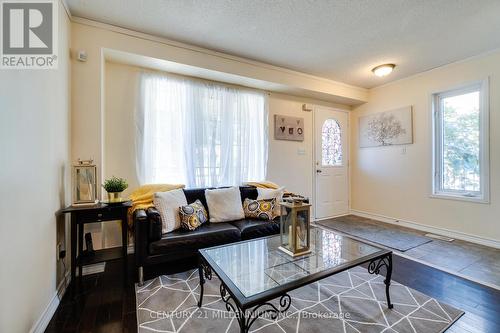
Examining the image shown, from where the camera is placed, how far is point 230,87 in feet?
11.2

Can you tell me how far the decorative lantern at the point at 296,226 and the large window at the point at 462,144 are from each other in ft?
9.70

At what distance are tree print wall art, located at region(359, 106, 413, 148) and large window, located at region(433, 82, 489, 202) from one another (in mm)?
371

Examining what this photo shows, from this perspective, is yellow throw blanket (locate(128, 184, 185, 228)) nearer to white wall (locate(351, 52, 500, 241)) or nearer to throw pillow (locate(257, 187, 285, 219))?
throw pillow (locate(257, 187, 285, 219))

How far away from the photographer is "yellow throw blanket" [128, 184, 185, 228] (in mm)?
2516

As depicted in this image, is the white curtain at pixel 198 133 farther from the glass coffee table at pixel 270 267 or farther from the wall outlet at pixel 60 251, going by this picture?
the glass coffee table at pixel 270 267

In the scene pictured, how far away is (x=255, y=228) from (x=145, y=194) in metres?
1.36

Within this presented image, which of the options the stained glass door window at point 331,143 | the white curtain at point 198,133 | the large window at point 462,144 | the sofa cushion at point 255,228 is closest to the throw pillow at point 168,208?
the white curtain at point 198,133

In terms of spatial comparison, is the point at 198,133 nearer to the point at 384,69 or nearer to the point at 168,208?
the point at 168,208

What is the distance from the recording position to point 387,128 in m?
4.10

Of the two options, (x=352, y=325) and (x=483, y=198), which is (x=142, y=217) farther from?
(x=483, y=198)

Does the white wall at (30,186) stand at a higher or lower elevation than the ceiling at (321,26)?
lower

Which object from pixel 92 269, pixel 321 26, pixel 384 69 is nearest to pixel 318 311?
pixel 92 269

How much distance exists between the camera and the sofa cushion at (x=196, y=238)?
2.13m

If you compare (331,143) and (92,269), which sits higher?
(331,143)
